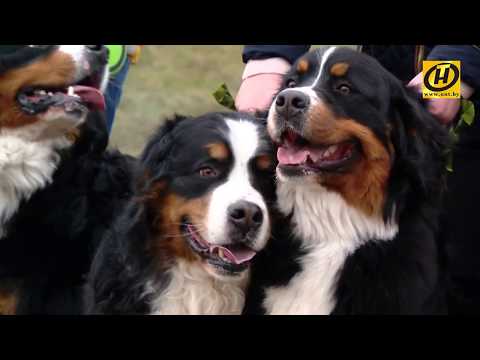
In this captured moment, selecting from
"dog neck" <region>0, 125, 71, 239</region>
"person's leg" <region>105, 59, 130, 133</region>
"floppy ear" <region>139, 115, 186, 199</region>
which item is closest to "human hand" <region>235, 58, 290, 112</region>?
"floppy ear" <region>139, 115, 186, 199</region>

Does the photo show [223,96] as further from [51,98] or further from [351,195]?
[351,195]

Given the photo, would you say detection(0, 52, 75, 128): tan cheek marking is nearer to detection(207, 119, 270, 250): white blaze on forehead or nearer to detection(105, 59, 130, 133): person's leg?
detection(207, 119, 270, 250): white blaze on forehead

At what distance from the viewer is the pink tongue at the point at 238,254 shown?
318 cm

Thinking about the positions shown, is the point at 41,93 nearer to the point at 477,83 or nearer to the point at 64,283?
the point at 64,283

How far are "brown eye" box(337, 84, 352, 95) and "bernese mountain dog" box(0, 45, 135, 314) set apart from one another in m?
1.21

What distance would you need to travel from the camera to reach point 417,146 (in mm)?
3164

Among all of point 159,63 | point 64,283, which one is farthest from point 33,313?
point 159,63

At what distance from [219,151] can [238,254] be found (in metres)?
0.47

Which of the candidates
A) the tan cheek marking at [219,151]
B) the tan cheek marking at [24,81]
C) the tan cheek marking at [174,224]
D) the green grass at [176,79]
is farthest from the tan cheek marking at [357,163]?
the green grass at [176,79]

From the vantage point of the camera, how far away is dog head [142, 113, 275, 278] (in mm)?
3123

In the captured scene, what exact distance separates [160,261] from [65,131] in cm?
93

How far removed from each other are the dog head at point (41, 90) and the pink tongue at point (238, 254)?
1109 mm
